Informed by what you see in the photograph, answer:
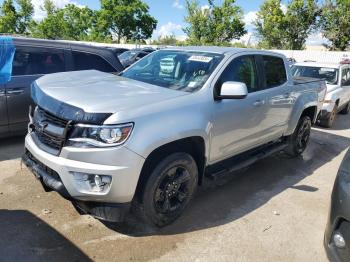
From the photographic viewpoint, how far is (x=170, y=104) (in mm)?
3424

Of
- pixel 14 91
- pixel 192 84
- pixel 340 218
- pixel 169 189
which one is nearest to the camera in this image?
pixel 340 218

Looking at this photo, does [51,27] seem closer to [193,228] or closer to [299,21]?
[299,21]

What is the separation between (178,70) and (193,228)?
6.01ft

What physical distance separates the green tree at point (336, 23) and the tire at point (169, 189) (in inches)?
1396

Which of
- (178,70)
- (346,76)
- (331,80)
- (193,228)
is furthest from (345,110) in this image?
(193,228)

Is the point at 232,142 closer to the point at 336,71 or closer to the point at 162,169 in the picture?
the point at 162,169

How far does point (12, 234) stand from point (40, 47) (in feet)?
11.4

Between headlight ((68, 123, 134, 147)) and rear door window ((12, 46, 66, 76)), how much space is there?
10.6ft

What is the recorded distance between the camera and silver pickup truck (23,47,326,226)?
3.03 m

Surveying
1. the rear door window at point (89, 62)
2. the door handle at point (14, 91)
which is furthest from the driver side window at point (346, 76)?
the door handle at point (14, 91)

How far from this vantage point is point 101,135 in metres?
3.00

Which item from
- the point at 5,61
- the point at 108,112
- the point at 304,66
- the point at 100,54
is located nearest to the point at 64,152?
the point at 108,112

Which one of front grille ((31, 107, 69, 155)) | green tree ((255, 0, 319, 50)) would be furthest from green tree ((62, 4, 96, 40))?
front grille ((31, 107, 69, 155))

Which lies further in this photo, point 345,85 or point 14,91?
point 345,85
